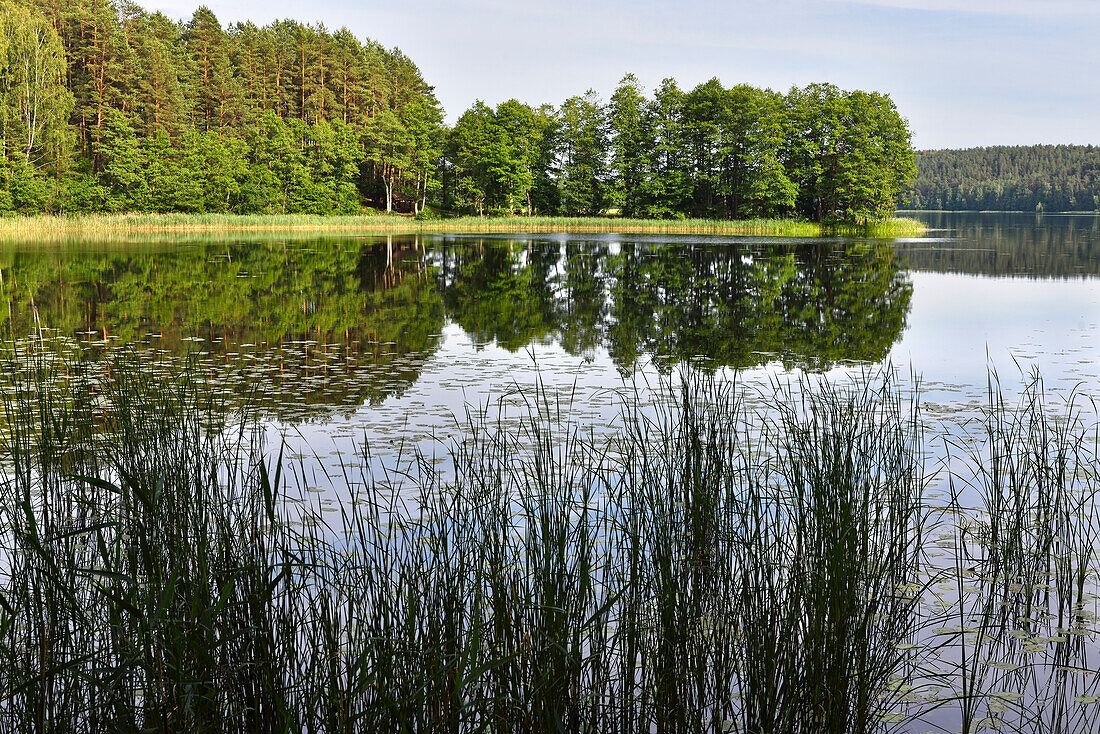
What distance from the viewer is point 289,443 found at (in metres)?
6.47

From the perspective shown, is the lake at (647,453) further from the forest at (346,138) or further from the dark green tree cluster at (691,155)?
the dark green tree cluster at (691,155)

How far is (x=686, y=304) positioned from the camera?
52.4 feet

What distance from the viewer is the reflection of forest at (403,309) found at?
10328 millimetres

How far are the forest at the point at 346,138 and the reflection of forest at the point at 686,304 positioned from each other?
3016 centimetres

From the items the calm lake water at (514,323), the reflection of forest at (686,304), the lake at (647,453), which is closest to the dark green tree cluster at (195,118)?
the lake at (647,453)

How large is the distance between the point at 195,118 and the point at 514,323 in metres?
55.5

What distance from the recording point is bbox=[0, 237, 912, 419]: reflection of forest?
10.3 meters

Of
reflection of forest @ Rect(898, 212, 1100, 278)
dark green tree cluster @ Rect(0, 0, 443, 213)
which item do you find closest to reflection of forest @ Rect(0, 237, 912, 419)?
reflection of forest @ Rect(898, 212, 1100, 278)

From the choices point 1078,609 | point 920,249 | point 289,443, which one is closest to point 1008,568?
point 1078,609

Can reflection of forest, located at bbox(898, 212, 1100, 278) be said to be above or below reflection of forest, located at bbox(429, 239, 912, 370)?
above

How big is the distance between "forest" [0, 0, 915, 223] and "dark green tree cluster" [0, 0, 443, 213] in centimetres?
14

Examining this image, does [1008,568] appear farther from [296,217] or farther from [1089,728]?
[296,217]

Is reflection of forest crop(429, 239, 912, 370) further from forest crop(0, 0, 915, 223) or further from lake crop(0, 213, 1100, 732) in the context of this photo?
forest crop(0, 0, 915, 223)

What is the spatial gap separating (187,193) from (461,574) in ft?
176
